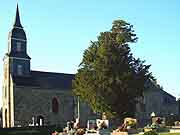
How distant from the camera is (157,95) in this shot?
85.2 metres

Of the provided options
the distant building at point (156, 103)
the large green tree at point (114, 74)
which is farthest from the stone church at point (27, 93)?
the large green tree at point (114, 74)

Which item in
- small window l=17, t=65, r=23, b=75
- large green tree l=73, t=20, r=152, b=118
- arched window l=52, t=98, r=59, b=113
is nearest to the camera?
large green tree l=73, t=20, r=152, b=118

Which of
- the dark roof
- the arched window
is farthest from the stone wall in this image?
the dark roof

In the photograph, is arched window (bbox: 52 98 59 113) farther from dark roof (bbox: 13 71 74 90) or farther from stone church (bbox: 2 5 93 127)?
dark roof (bbox: 13 71 74 90)

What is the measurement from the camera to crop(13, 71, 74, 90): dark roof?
7038 cm

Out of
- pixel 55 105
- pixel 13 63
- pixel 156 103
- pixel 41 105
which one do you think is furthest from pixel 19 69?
pixel 156 103

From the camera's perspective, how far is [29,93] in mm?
69875

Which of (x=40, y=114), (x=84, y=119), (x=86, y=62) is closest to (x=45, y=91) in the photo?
(x=40, y=114)

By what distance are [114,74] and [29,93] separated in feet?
76.2

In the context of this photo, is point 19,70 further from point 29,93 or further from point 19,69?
point 29,93

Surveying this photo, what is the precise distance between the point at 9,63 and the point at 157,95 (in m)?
29.9

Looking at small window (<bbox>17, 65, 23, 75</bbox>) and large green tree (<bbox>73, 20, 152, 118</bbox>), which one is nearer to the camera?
large green tree (<bbox>73, 20, 152, 118</bbox>)

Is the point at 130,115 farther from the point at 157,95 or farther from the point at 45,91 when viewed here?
the point at 157,95

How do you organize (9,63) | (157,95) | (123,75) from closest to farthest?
1. (123,75)
2. (9,63)
3. (157,95)
